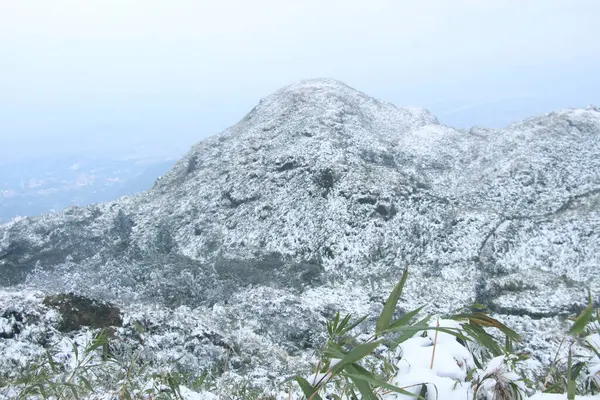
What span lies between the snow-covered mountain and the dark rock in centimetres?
361

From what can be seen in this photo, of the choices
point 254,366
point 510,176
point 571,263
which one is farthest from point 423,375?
point 510,176

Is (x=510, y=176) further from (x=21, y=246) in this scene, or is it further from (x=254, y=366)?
(x=21, y=246)

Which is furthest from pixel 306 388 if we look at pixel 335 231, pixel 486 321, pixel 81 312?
pixel 335 231

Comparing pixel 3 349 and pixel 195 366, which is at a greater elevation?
pixel 3 349

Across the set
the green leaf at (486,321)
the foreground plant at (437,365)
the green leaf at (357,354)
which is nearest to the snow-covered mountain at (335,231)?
the foreground plant at (437,365)

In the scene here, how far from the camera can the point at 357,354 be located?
207 centimetres

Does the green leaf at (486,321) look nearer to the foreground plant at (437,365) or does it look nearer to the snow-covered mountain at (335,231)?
the foreground plant at (437,365)

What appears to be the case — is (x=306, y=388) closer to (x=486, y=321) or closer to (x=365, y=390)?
(x=365, y=390)

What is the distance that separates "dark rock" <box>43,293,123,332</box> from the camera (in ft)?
43.8

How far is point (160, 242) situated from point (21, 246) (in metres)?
8.97

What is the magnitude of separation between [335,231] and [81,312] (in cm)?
1360

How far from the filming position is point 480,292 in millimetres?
18359

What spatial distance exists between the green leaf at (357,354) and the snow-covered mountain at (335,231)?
13.8 meters

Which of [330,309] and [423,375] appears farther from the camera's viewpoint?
[330,309]
